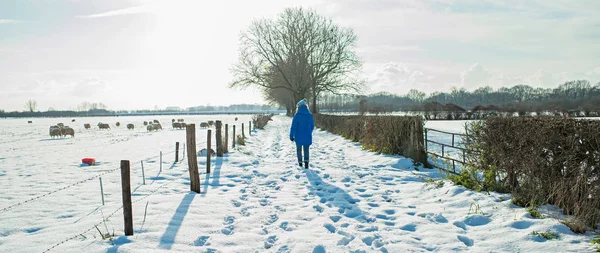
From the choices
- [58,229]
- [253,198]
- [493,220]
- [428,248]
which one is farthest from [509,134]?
[58,229]

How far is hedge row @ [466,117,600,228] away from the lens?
11.4ft

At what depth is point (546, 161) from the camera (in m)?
3.96

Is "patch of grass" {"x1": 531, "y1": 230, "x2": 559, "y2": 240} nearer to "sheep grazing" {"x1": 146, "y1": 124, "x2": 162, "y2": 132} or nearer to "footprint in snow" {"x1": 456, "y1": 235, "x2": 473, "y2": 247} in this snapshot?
"footprint in snow" {"x1": 456, "y1": 235, "x2": 473, "y2": 247}

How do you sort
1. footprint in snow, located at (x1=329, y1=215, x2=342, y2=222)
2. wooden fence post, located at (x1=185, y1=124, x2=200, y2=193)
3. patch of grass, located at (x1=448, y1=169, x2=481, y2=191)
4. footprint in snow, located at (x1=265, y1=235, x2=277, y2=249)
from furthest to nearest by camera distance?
wooden fence post, located at (x1=185, y1=124, x2=200, y2=193)
patch of grass, located at (x1=448, y1=169, x2=481, y2=191)
footprint in snow, located at (x1=329, y1=215, x2=342, y2=222)
footprint in snow, located at (x1=265, y1=235, x2=277, y2=249)

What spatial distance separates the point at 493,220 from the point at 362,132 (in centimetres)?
844

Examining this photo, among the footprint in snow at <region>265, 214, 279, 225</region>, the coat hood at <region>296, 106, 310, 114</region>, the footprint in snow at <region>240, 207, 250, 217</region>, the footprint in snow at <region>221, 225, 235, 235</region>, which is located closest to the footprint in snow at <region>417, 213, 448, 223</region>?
the footprint in snow at <region>265, 214, 279, 225</region>

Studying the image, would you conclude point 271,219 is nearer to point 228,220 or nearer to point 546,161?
point 228,220

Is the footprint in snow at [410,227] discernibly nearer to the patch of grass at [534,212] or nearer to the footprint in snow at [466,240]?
the footprint in snow at [466,240]

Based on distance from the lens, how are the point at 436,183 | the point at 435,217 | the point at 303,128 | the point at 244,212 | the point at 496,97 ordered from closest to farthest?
1. the point at 435,217
2. the point at 244,212
3. the point at 436,183
4. the point at 303,128
5. the point at 496,97

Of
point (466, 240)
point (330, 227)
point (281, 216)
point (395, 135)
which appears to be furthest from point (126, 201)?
point (395, 135)

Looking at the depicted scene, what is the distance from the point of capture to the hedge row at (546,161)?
3479mm

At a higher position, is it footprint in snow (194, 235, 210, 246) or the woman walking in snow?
the woman walking in snow

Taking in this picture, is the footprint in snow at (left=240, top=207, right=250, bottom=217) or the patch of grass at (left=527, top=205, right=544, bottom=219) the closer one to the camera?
the patch of grass at (left=527, top=205, right=544, bottom=219)

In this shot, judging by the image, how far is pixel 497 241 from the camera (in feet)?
11.4
